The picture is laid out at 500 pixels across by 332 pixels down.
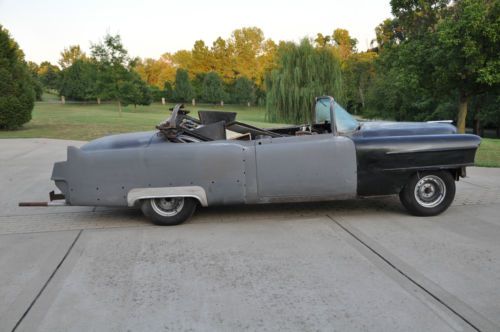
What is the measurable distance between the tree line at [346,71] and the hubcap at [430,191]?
48.3ft

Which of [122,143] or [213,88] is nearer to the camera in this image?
[122,143]

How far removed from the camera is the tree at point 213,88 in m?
63.4

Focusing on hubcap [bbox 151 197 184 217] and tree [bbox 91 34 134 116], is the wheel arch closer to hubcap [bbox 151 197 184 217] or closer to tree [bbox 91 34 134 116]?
hubcap [bbox 151 197 184 217]

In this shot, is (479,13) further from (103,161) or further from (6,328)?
(6,328)

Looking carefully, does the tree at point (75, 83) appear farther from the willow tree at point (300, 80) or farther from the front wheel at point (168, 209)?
the front wheel at point (168, 209)

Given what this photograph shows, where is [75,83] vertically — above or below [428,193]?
above

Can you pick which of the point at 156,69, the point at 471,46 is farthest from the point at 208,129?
the point at 156,69

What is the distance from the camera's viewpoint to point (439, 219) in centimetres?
520

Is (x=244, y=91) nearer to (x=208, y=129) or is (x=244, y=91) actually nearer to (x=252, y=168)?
(x=208, y=129)

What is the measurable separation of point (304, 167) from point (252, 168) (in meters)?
0.62

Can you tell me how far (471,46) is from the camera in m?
17.6

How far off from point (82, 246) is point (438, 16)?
76.1 ft

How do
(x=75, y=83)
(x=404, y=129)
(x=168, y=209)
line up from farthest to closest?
(x=75, y=83) → (x=404, y=129) → (x=168, y=209)

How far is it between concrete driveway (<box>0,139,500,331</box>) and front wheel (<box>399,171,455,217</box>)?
17 cm
